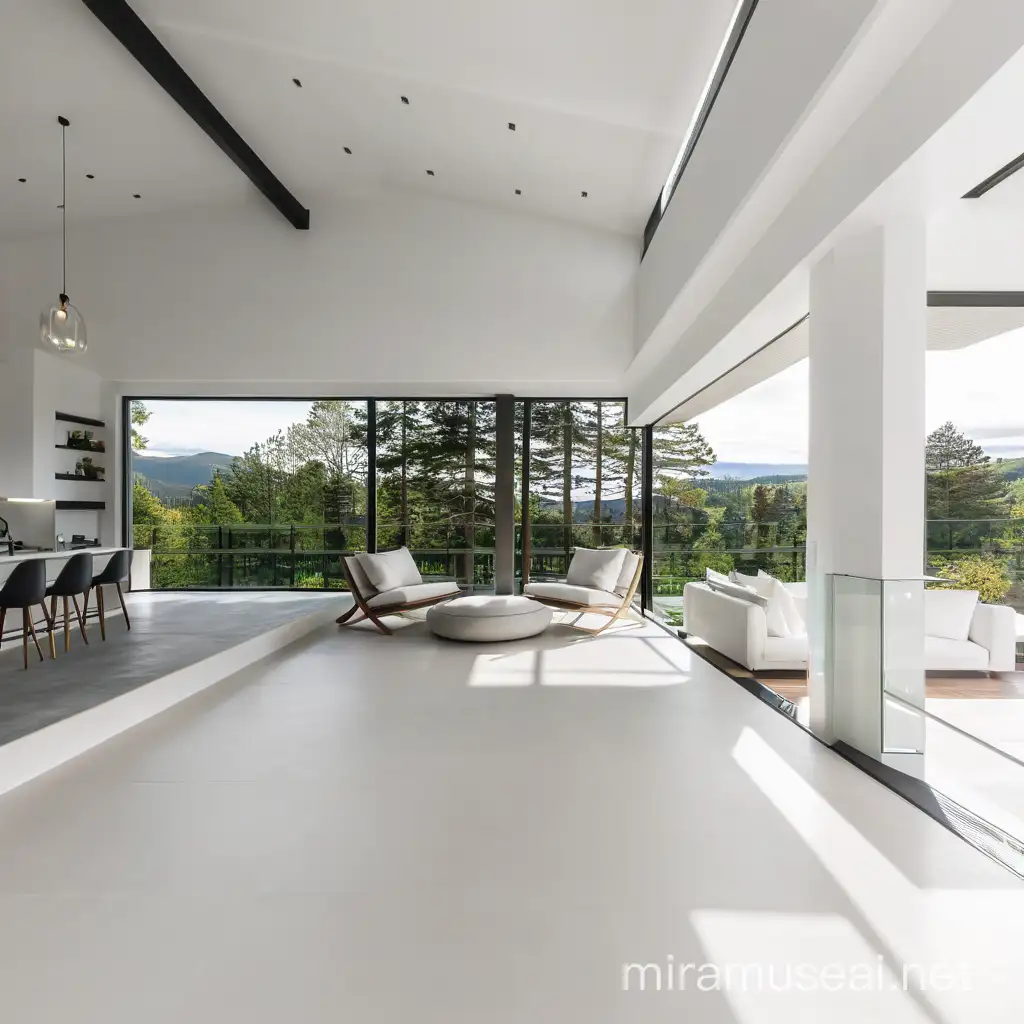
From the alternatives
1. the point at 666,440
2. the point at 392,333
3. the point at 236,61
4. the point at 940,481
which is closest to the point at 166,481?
the point at 392,333

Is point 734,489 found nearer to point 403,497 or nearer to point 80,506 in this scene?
point 403,497

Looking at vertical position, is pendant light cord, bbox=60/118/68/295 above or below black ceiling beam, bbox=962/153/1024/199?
above

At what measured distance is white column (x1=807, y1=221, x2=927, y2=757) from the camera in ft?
10.2

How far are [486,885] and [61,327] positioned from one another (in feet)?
17.5

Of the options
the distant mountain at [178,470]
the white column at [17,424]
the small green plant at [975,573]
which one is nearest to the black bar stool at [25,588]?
the white column at [17,424]

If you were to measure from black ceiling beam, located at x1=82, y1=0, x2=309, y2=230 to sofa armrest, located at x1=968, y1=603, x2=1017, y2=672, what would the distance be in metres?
7.27

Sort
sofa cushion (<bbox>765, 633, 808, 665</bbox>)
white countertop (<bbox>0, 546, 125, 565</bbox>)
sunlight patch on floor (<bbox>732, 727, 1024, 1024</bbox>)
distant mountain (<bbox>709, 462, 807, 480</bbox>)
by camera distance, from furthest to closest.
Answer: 1. distant mountain (<bbox>709, 462, 807, 480</bbox>)
2. white countertop (<bbox>0, 546, 125, 565</bbox>)
3. sofa cushion (<bbox>765, 633, 808, 665</bbox>)
4. sunlight patch on floor (<bbox>732, 727, 1024, 1024</bbox>)

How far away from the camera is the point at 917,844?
239cm

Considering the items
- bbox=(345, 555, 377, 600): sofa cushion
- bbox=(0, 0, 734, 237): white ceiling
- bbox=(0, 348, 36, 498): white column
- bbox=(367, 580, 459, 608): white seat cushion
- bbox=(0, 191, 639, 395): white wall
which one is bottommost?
bbox=(367, 580, 459, 608): white seat cushion

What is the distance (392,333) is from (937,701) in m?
6.52

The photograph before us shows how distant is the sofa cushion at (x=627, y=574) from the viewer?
716cm

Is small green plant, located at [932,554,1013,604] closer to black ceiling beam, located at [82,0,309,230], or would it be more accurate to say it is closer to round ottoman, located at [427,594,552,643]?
round ottoman, located at [427,594,552,643]

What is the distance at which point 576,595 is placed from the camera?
6910mm

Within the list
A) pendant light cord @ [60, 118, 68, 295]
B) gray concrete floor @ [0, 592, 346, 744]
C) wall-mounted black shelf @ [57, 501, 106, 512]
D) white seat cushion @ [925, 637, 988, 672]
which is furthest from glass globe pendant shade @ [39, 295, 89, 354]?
white seat cushion @ [925, 637, 988, 672]
